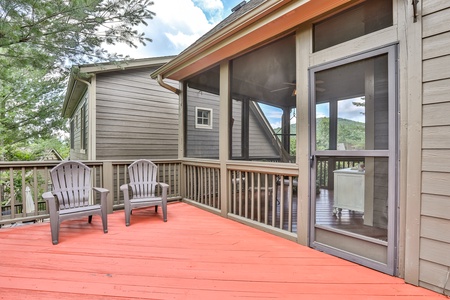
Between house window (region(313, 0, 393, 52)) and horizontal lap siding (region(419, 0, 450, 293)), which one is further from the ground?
house window (region(313, 0, 393, 52))

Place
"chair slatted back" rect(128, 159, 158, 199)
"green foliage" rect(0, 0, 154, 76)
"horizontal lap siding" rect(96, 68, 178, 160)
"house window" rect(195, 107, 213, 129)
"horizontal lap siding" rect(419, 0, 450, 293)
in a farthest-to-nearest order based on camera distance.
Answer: "horizontal lap siding" rect(96, 68, 178, 160) < "house window" rect(195, 107, 213, 129) < "chair slatted back" rect(128, 159, 158, 199) < "green foliage" rect(0, 0, 154, 76) < "horizontal lap siding" rect(419, 0, 450, 293)

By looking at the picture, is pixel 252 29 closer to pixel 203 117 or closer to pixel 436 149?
pixel 203 117

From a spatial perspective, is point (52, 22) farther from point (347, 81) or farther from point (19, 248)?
point (347, 81)

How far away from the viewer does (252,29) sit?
266cm

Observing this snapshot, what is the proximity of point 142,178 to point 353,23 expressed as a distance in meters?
3.51

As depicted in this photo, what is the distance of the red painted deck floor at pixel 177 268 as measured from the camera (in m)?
1.68

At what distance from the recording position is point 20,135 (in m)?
9.51

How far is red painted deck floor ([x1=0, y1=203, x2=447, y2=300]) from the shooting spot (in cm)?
168

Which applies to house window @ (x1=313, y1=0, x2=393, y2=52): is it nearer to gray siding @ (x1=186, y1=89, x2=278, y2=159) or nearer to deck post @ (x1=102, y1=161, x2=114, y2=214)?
gray siding @ (x1=186, y1=89, x2=278, y2=159)

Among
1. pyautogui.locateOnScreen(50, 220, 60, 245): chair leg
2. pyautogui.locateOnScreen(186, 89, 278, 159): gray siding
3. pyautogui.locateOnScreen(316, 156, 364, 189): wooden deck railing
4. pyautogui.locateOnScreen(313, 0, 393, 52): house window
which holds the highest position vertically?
pyautogui.locateOnScreen(313, 0, 393, 52): house window

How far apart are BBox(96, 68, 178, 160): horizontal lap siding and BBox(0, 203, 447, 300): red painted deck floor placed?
8.98ft

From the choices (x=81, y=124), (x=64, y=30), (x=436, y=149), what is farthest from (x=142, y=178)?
(x=81, y=124)

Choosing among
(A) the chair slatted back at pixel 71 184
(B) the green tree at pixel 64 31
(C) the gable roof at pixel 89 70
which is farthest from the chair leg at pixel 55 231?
(C) the gable roof at pixel 89 70

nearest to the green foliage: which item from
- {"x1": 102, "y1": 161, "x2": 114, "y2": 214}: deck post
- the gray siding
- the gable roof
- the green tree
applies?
the green tree
